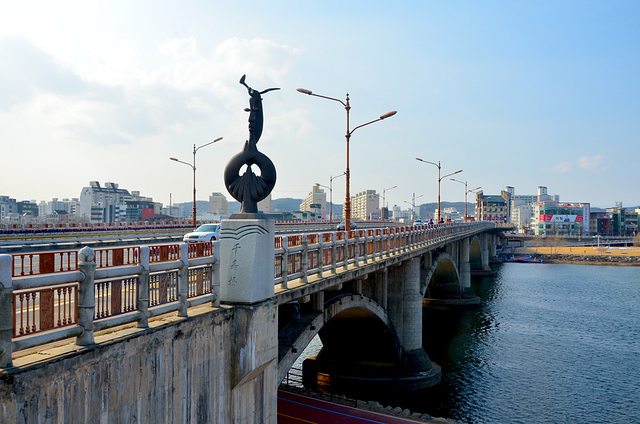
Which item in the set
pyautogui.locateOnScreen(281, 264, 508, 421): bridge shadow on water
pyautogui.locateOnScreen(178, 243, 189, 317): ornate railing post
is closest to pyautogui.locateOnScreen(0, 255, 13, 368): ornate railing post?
pyautogui.locateOnScreen(178, 243, 189, 317): ornate railing post

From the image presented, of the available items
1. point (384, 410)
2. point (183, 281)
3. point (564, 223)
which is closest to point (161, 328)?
point (183, 281)

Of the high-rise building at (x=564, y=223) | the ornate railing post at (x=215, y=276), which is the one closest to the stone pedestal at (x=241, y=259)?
the ornate railing post at (x=215, y=276)

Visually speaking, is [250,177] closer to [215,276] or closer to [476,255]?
[215,276]

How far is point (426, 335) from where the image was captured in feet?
146

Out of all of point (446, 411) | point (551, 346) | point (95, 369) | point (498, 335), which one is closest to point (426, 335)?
point (498, 335)

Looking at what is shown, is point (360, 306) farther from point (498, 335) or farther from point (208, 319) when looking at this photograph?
point (498, 335)

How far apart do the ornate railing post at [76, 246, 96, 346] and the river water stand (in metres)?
A: 23.8

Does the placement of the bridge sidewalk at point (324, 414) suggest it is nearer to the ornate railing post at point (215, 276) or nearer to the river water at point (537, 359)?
the river water at point (537, 359)

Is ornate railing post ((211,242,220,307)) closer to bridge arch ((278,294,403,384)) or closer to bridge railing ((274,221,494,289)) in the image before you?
bridge railing ((274,221,494,289))

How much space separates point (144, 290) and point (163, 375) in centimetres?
148

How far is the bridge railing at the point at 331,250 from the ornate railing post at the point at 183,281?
13.2ft

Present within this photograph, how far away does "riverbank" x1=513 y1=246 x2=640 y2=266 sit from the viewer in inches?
4409

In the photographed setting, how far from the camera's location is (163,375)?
26.8 ft

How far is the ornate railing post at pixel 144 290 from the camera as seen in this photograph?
7957 millimetres
